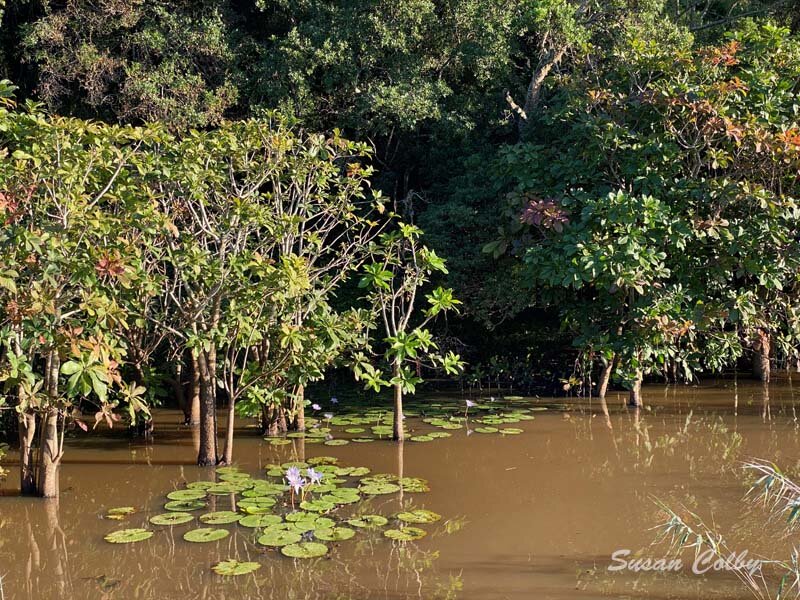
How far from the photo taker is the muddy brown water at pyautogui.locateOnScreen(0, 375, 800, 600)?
13.2ft

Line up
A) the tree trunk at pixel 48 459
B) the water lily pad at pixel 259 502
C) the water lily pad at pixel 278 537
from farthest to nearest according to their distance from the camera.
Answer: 1. the tree trunk at pixel 48 459
2. the water lily pad at pixel 259 502
3. the water lily pad at pixel 278 537

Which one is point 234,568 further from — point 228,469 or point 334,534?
point 228,469

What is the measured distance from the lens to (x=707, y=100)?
24.2ft

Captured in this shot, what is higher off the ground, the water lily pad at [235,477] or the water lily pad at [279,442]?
the water lily pad at [279,442]

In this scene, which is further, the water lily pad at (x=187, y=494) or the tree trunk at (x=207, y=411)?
the tree trunk at (x=207, y=411)

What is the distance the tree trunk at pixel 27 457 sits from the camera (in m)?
5.42

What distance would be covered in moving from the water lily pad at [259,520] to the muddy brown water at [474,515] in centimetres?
8

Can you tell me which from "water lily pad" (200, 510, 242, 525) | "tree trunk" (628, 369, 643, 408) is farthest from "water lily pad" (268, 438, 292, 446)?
"tree trunk" (628, 369, 643, 408)

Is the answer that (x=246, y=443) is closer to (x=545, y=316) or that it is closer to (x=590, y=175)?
(x=590, y=175)

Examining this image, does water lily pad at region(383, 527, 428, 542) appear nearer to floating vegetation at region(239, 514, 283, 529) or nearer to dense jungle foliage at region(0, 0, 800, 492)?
floating vegetation at region(239, 514, 283, 529)

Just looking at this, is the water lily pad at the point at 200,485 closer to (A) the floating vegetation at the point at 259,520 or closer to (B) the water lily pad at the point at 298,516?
(A) the floating vegetation at the point at 259,520

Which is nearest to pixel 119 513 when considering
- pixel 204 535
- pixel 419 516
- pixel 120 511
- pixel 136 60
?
pixel 120 511

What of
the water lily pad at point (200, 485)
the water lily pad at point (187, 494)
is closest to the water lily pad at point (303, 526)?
the water lily pad at point (187, 494)

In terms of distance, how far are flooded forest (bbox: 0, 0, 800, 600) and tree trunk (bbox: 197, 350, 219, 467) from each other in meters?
0.03
